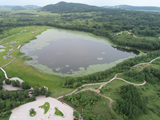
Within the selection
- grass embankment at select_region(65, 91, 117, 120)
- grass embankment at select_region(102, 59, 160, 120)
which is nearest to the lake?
grass embankment at select_region(102, 59, 160, 120)

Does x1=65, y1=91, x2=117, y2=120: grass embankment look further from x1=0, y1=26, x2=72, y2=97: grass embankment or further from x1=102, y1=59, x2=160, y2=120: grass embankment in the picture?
x1=0, y1=26, x2=72, y2=97: grass embankment

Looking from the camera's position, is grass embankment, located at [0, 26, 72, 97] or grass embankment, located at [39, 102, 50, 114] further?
grass embankment, located at [0, 26, 72, 97]

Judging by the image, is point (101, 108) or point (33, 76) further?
point (33, 76)

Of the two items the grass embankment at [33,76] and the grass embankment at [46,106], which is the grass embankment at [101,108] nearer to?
the grass embankment at [46,106]

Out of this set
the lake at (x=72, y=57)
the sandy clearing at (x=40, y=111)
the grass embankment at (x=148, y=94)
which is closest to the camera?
the sandy clearing at (x=40, y=111)

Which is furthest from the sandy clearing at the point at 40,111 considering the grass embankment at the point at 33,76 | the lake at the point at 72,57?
the lake at the point at 72,57

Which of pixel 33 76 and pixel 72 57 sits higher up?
pixel 72 57

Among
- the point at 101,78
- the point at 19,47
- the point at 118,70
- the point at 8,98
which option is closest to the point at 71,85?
the point at 101,78

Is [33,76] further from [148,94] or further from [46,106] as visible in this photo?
[148,94]

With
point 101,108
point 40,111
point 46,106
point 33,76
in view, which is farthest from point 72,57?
point 40,111

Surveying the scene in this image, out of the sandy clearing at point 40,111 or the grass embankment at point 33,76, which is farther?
the grass embankment at point 33,76

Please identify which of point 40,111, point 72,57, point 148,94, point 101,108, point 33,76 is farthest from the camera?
point 72,57

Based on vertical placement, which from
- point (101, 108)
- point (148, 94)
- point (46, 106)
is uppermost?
point (46, 106)
